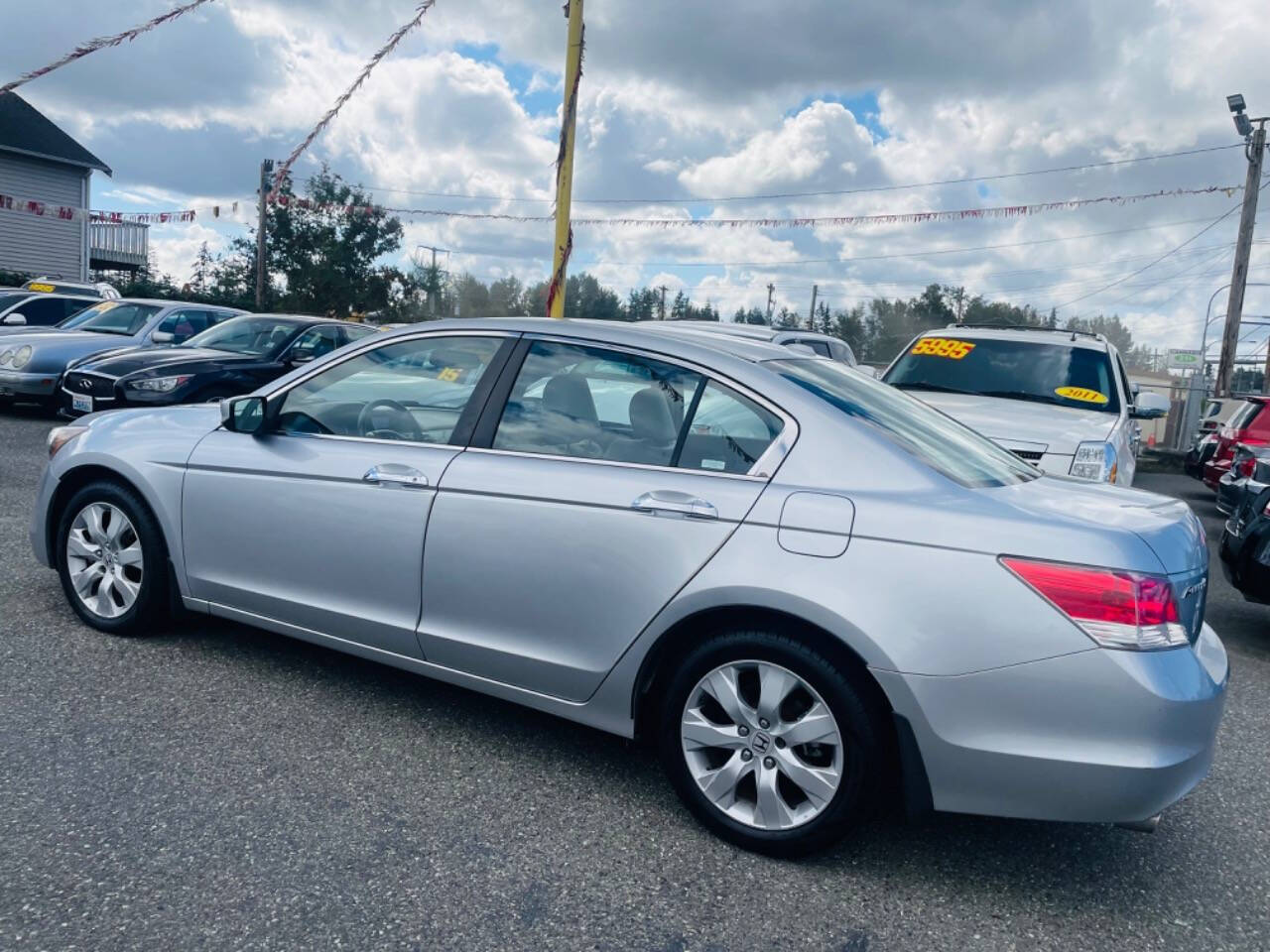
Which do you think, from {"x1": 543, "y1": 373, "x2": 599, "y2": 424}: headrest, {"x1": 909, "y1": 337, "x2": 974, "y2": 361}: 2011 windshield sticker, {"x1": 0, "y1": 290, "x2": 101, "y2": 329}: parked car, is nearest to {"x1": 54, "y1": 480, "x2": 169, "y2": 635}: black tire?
{"x1": 543, "y1": 373, "x2": 599, "y2": 424}: headrest

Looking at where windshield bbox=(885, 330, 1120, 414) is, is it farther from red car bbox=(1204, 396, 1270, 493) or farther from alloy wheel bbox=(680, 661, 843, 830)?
Answer: alloy wheel bbox=(680, 661, 843, 830)

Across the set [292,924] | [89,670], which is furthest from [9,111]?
[292,924]

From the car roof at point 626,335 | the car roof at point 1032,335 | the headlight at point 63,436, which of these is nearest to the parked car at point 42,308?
the headlight at point 63,436

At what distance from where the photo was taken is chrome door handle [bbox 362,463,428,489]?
355cm

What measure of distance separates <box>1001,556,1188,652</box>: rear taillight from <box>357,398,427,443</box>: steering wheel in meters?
2.16

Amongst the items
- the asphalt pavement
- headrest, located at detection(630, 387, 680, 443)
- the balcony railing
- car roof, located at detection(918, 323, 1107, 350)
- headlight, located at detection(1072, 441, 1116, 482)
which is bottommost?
the asphalt pavement

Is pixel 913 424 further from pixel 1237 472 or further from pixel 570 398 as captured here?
pixel 1237 472

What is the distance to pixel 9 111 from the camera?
97.5ft

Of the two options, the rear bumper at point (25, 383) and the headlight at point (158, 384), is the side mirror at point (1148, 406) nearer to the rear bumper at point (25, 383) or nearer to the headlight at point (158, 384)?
the headlight at point (158, 384)

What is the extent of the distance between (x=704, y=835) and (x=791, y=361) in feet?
5.32

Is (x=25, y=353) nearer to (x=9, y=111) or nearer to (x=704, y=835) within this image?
(x=704, y=835)

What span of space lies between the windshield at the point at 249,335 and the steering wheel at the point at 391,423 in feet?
24.9

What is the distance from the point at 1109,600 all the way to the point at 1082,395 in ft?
18.4

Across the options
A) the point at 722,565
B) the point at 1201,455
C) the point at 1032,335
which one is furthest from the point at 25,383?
the point at 1201,455
